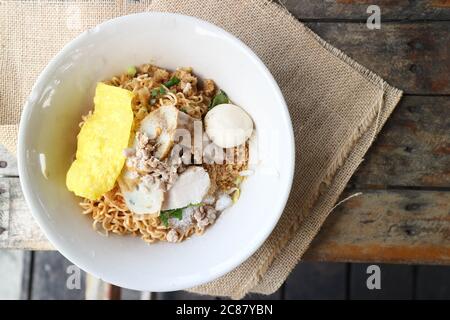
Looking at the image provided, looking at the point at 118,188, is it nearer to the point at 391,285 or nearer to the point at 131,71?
the point at 131,71

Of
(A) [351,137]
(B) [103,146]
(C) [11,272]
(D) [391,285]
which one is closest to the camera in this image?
(B) [103,146]

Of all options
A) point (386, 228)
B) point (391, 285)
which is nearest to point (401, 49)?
point (386, 228)

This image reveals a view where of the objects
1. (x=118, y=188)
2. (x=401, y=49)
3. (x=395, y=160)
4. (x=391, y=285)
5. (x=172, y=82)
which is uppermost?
(x=401, y=49)

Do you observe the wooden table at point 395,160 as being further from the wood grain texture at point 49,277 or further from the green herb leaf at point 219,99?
the wood grain texture at point 49,277

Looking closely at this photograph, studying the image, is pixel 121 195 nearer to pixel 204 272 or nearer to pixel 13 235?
pixel 204 272

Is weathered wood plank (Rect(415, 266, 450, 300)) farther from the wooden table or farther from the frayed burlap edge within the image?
the frayed burlap edge

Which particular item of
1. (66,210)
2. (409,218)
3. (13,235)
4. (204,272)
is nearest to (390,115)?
(409,218)
